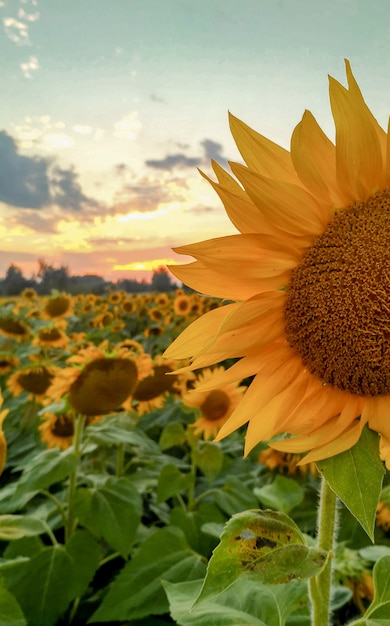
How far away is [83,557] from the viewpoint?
1.84 m

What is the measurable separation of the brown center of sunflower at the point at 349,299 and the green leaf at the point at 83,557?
1250 millimetres

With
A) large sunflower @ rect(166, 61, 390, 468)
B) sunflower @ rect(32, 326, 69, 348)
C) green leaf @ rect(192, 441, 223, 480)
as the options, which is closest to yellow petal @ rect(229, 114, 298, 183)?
large sunflower @ rect(166, 61, 390, 468)

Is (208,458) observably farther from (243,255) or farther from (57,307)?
(57,307)

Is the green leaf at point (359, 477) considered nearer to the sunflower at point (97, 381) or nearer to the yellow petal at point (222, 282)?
the yellow petal at point (222, 282)

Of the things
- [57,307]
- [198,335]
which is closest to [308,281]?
[198,335]

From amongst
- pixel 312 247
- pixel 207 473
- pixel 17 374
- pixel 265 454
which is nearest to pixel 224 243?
pixel 312 247

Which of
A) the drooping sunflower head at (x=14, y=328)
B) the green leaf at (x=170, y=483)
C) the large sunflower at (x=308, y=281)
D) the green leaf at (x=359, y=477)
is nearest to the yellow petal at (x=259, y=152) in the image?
the large sunflower at (x=308, y=281)

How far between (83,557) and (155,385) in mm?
924

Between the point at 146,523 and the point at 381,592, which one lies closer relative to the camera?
the point at 381,592

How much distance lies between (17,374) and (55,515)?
1094mm

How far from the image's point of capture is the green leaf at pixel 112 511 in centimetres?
180

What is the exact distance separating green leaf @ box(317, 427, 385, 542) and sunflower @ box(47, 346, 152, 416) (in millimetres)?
1412

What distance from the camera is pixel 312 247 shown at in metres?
0.86

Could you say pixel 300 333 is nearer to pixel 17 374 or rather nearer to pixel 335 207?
pixel 335 207
